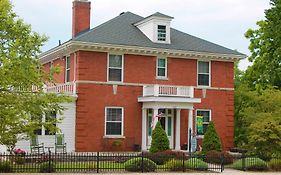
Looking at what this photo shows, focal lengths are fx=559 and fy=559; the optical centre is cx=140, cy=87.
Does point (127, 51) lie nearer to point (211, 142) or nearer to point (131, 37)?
point (131, 37)

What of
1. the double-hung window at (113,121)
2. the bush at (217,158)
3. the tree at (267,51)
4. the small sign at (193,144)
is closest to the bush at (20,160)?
the bush at (217,158)

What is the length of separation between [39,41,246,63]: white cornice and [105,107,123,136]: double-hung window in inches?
156

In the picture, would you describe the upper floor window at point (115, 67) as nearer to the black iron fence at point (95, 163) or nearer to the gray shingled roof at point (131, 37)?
the gray shingled roof at point (131, 37)

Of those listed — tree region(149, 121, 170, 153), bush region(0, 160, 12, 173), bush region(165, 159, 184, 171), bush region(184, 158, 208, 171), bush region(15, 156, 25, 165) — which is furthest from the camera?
tree region(149, 121, 170, 153)

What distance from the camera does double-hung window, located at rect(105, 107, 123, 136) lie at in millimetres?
36875

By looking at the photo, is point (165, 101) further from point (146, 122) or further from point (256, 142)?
point (256, 142)

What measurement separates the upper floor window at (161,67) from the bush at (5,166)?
15.2m

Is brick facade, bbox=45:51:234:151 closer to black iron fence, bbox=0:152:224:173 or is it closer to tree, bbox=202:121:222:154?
tree, bbox=202:121:222:154

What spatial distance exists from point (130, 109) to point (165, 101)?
2664 mm

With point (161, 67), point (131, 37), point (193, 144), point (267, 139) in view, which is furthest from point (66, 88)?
point (267, 139)

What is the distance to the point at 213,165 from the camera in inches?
1192

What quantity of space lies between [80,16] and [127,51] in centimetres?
611

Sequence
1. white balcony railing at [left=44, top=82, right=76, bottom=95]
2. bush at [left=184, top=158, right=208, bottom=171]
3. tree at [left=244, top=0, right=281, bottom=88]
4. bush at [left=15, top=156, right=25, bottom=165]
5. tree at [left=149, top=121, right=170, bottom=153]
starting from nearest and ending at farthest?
bush at [left=15, top=156, right=25, bottom=165] → bush at [left=184, top=158, right=208, bottom=171] → tree at [left=149, top=121, right=170, bottom=153] → white balcony railing at [left=44, top=82, right=76, bottom=95] → tree at [left=244, top=0, right=281, bottom=88]

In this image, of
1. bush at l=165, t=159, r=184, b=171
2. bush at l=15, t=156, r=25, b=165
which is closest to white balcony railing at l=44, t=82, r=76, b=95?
bush at l=15, t=156, r=25, b=165
